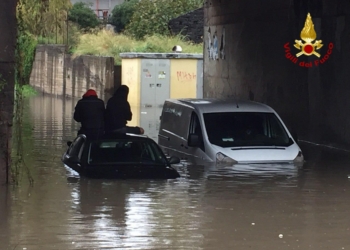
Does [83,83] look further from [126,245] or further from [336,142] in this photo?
[126,245]

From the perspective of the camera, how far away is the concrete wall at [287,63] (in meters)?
20.5

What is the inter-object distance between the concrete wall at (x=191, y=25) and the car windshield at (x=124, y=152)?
124 ft

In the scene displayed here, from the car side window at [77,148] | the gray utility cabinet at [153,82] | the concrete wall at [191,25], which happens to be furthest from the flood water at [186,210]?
the concrete wall at [191,25]

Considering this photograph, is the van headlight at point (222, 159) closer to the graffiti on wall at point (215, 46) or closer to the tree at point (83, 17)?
the graffiti on wall at point (215, 46)

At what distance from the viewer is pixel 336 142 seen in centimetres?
2058

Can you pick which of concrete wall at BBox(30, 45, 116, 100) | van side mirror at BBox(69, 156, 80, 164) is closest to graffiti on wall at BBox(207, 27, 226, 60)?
concrete wall at BBox(30, 45, 116, 100)

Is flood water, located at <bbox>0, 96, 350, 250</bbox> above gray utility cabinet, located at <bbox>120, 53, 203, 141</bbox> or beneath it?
beneath

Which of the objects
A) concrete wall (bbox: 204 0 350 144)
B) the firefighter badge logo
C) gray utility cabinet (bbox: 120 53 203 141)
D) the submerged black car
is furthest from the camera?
gray utility cabinet (bbox: 120 53 203 141)

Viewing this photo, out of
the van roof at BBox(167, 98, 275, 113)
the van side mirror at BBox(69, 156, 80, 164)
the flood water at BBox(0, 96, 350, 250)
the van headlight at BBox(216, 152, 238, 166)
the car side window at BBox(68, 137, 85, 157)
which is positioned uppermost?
the van roof at BBox(167, 98, 275, 113)

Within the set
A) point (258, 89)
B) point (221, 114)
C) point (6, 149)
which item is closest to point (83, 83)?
point (258, 89)

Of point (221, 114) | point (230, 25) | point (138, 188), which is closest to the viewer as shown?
point (138, 188)

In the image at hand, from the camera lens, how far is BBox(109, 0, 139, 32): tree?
2704 inches

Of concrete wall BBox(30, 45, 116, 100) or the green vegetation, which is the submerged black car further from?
the green vegetation

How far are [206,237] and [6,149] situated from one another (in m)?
4.36
